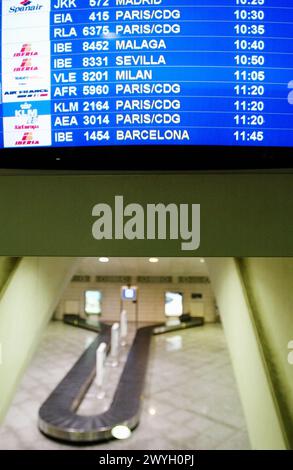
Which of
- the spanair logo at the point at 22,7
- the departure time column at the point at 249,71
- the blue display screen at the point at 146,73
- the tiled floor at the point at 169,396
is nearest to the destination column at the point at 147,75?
the blue display screen at the point at 146,73

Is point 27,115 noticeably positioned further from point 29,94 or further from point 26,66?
point 26,66

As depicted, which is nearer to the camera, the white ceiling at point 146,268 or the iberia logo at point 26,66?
the iberia logo at point 26,66

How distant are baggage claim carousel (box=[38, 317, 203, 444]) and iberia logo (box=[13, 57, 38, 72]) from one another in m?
4.76

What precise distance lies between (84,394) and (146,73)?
34.7ft

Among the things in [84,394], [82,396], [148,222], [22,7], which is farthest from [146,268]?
[84,394]

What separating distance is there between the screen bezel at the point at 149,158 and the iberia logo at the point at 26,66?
37cm

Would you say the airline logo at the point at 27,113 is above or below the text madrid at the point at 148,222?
above

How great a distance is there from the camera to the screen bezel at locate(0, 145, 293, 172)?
5.46ft

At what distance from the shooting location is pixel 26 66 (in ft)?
5.70

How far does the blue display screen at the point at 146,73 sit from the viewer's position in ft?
5.49

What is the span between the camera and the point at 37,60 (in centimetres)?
174

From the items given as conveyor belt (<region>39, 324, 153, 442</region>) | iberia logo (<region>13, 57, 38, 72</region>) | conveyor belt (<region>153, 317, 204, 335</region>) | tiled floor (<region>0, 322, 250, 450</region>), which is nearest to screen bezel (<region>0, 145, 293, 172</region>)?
iberia logo (<region>13, 57, 38, 72</region>)

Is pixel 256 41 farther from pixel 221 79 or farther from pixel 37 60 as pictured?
pixel 37 60

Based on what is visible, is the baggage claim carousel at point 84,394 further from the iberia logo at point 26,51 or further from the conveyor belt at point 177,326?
the iberia logo at point 26,51
